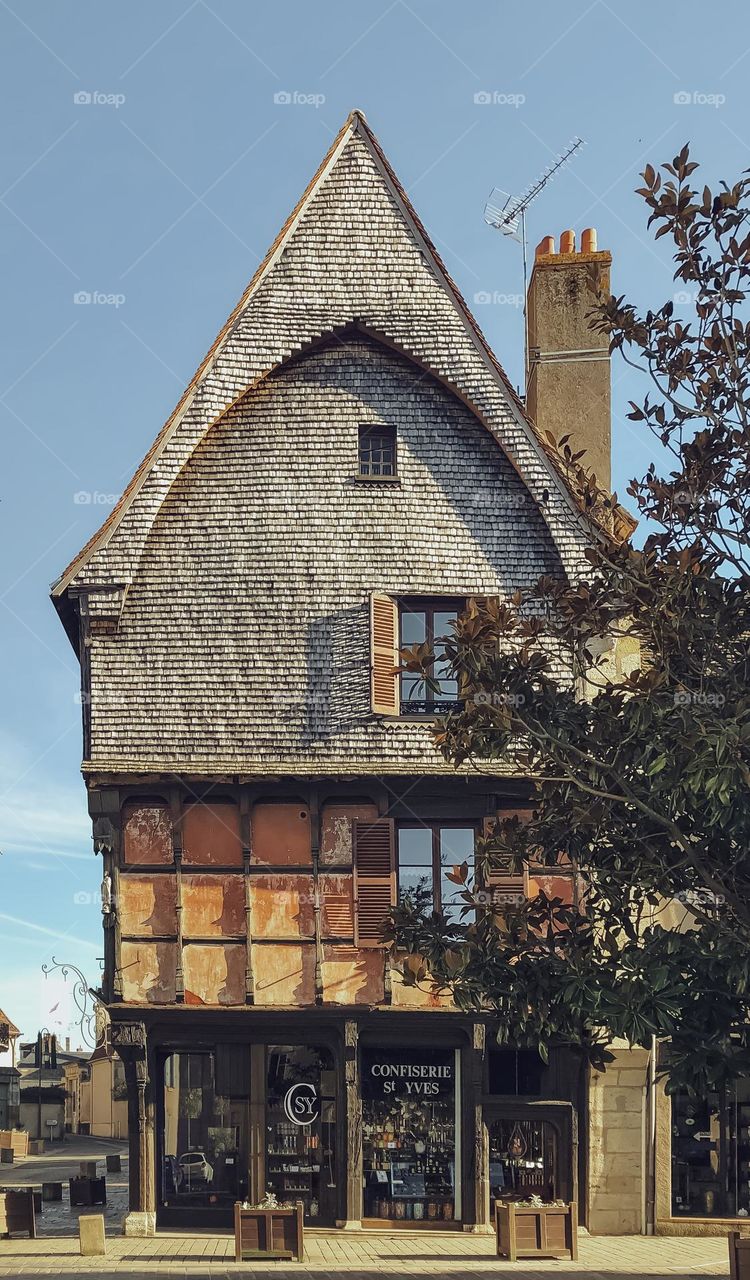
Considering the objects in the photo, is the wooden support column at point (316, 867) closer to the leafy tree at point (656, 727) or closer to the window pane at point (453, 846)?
the window pane at point (453, 846)

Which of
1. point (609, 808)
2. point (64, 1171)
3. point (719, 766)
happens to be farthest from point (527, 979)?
point (64, 1171)

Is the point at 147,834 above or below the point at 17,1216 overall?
above

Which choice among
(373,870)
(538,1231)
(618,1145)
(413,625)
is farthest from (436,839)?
(538,1231)

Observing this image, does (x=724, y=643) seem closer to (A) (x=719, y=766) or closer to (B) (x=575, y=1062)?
(A) (x=719, y=766)

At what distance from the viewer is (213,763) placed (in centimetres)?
2472

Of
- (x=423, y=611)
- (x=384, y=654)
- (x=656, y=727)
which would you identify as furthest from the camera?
(x=423, y=611)

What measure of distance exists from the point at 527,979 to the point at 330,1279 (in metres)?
5.82

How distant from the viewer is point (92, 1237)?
71.9 feet

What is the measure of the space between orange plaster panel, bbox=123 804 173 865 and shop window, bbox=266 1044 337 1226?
11.1 feet

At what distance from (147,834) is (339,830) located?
2.91m

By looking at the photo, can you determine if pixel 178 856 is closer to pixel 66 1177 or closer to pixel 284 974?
pixel 284 974

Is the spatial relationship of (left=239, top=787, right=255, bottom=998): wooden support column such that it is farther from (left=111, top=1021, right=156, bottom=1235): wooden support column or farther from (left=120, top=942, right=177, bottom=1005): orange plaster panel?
(left=111, top=1021, right=156, bottom=1235): wooden support column

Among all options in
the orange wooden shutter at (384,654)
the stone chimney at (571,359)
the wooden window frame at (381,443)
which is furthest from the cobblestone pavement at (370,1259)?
the stone chimney at (571,359)

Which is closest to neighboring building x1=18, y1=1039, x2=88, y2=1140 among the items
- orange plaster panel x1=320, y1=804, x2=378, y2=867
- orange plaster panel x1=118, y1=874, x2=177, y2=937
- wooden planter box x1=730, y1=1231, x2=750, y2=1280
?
orange plaster panel x1=118, y1=874, x2=177, y2=937
